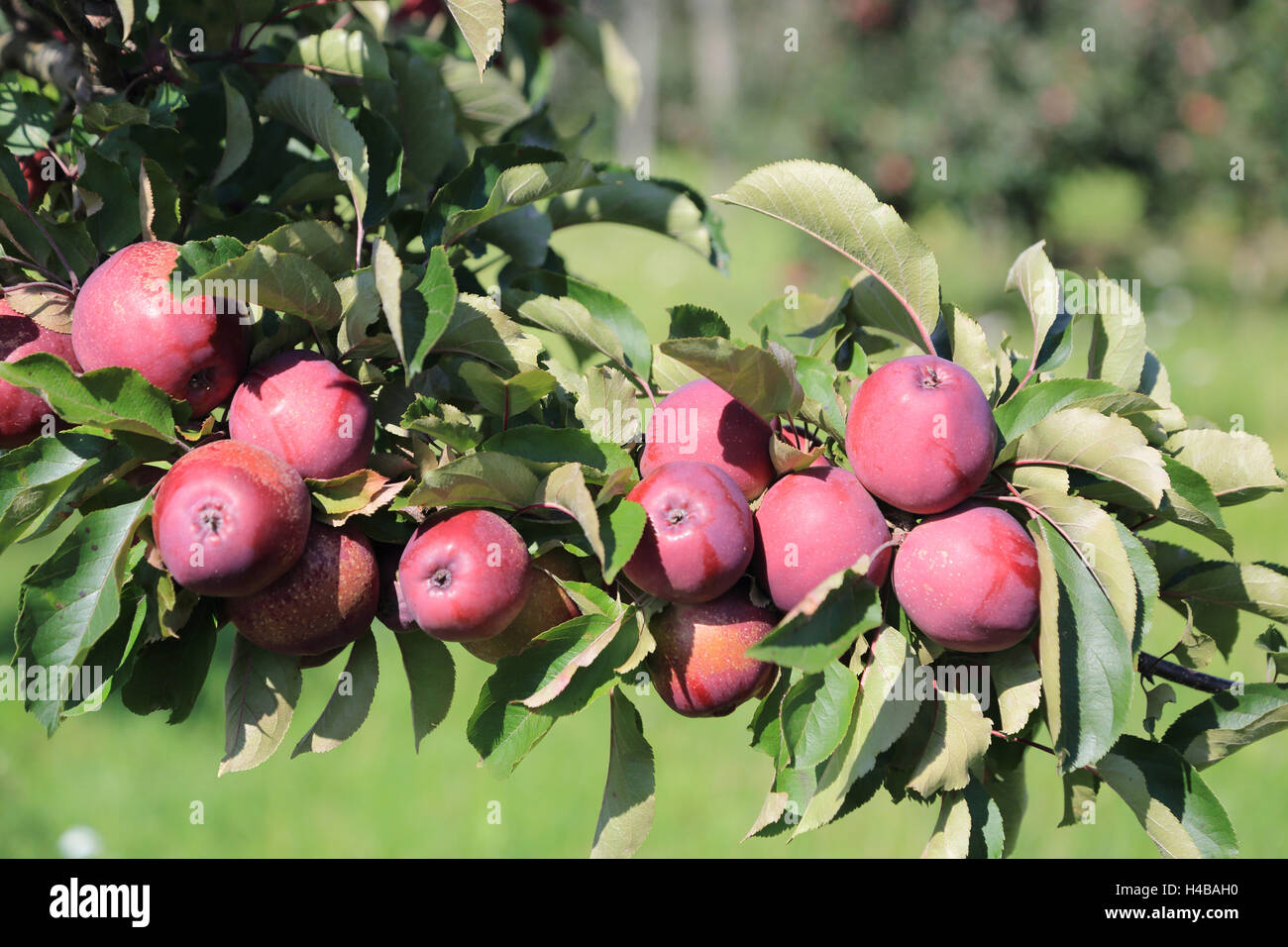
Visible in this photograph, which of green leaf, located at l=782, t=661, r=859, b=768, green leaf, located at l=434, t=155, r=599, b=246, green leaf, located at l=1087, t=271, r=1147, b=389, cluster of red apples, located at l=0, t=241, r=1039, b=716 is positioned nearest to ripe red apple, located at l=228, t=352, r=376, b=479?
cluster of red apples, located at l=0, t=241, r=1039, b=716

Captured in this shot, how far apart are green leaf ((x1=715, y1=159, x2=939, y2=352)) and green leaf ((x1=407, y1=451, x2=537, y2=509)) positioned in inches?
13.6

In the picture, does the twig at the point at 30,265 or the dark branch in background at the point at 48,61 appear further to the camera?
the dark branch in background at the point at 48,61

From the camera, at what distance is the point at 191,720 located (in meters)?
3.54

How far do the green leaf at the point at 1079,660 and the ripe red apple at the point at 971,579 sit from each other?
22mm

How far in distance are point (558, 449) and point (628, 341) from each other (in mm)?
209

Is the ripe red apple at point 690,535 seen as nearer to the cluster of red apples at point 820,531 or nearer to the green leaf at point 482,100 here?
the cluster of red apples at point 820,531

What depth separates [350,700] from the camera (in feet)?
3.69

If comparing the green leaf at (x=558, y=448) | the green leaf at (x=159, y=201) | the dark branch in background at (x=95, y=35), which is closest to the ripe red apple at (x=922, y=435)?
the green leaf at (x=558, y=448)

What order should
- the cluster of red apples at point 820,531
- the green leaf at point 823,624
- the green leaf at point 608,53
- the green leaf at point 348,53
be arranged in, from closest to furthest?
the green leaf at point 823,624
the cluster of red apples at point 820,531
the green leaf at point 348,53
the green leaf at point 608,53

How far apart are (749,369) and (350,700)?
544 mm

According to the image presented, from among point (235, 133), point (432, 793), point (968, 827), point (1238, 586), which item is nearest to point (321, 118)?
point (235, 133)

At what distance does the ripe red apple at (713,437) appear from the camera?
105cm
